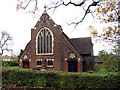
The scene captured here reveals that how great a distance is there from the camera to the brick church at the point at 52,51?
25406mm

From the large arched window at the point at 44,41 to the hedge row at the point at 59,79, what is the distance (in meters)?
15.5

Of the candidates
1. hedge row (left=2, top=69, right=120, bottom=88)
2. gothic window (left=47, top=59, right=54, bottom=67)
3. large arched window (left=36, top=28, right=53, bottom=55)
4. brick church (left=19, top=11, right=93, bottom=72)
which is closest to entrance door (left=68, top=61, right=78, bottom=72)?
brick church (left=19, top=11, right=93, bottom=72)

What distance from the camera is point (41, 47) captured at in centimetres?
2722

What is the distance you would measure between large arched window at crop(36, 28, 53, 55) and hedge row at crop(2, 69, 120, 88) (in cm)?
1555

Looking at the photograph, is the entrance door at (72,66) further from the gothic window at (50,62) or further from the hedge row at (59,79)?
the hedge row at (59,79)

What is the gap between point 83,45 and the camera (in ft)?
97.8

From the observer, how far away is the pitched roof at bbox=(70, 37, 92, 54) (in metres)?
28.2

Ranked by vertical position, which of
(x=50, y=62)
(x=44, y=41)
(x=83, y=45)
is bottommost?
(x=50, y=62)

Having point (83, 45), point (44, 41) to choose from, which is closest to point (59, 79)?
point (44, 41)

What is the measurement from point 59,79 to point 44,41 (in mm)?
17782

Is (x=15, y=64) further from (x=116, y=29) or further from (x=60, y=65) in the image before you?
(x=116, y=29)

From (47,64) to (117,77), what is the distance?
18689 mm

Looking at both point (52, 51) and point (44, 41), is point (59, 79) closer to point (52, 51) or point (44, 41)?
point (52, 51)

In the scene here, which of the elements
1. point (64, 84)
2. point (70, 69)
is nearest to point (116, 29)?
point (64, 84)
